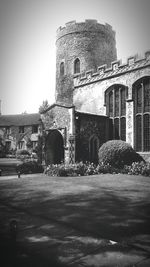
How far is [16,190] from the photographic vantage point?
390 inches

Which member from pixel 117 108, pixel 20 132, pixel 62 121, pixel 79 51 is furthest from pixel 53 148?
pixel 20 132

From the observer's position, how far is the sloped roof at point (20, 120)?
4531 centimetres

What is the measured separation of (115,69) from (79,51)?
28.4 feet

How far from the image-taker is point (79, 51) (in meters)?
26.2

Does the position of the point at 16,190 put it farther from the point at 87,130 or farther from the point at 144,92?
the point at 144,92

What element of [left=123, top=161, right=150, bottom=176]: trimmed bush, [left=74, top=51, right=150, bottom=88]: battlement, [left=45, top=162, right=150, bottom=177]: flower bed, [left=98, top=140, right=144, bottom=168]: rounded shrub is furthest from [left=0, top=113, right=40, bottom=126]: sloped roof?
[left=123, top=161, right=150, bottom=176]: trimmed bush

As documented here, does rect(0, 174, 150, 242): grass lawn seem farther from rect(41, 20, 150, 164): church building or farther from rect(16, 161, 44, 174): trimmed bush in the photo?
rect(41, 20, 150, 164): church building

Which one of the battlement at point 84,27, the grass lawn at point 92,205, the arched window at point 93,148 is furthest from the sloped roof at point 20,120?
the grass lawn at point 92,205

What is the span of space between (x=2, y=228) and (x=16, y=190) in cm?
443

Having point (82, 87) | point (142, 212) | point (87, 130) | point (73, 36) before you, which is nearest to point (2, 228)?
point (142, 212)

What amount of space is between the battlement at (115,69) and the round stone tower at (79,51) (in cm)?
375

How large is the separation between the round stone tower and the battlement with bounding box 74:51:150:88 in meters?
3.75

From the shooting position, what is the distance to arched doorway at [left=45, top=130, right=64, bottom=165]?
19.1 m

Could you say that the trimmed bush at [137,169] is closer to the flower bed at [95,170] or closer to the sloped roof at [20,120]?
the flower bed at [95,170]
